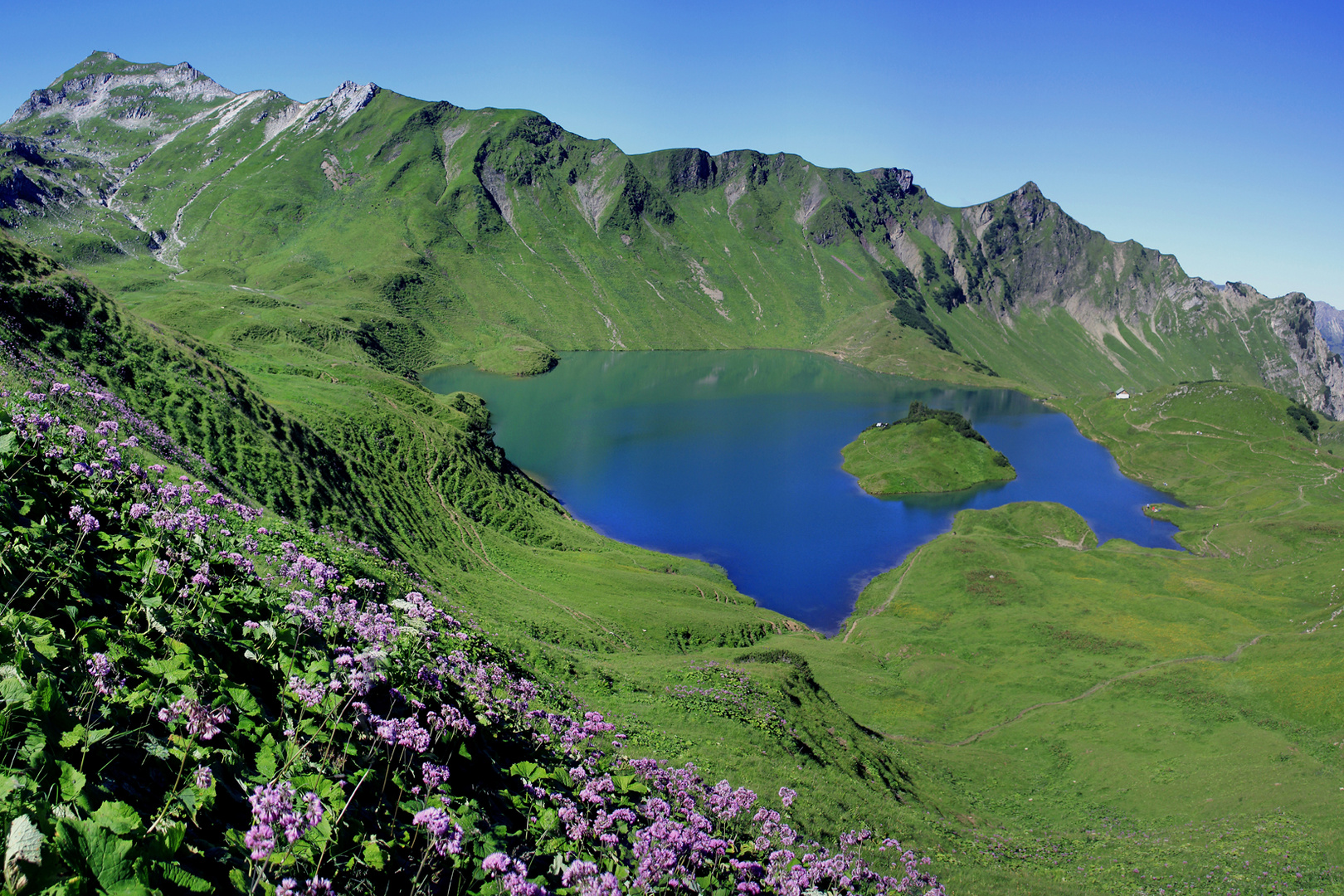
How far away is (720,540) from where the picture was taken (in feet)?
291

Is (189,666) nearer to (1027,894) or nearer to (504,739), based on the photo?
(504,739)

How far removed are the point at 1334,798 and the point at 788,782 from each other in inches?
1334

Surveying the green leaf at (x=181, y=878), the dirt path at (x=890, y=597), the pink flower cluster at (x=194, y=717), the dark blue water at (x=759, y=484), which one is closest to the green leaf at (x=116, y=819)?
the green leaf at (x=181, y=878)

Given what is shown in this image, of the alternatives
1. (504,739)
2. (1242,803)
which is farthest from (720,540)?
(504,739)

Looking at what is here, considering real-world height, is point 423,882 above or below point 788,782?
below

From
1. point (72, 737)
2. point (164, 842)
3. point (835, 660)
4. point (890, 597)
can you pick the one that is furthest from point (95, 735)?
point (890, 597)

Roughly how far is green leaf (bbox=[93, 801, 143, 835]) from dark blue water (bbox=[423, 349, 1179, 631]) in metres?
69.2

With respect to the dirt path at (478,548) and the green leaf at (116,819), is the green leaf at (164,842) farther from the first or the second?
the dirt path at (478,548)

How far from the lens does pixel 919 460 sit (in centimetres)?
13238

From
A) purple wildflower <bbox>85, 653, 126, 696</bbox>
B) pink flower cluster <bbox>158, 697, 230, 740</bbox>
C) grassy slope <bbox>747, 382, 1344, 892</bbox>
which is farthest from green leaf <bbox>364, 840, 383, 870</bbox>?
grassy slope <bbox>747, 382, 1344, 892</bbox>

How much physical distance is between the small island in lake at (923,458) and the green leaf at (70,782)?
123 metres

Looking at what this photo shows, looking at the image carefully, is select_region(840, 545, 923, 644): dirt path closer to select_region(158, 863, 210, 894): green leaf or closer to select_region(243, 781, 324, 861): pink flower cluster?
select_region(243, 781, 324, 861): pink flower cluster

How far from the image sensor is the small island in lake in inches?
4919

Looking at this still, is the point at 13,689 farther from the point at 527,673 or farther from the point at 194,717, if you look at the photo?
the point at 527,673
